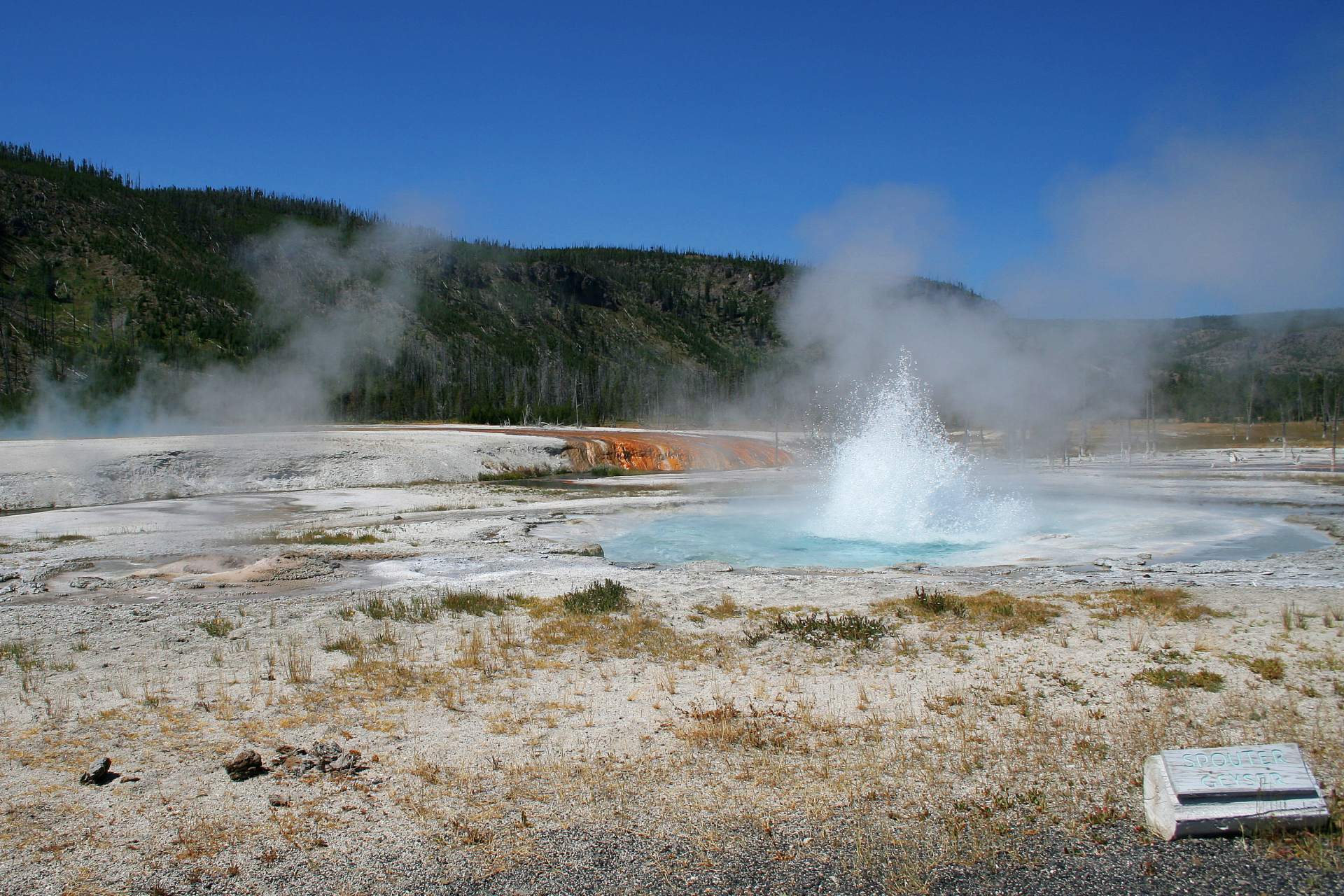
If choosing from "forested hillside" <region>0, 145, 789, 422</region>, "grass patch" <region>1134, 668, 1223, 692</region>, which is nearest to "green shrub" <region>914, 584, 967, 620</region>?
"grass patch" <region>1134, 668, 1223, 692</region>

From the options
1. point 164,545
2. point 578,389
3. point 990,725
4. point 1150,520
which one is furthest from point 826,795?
point 578,389

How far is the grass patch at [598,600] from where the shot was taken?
33.4 ft

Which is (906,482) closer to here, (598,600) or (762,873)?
(598,600)

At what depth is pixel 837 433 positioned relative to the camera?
22578mm

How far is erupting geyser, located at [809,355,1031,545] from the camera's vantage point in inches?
704

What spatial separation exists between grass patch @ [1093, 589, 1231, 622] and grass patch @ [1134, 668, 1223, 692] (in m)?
2.33

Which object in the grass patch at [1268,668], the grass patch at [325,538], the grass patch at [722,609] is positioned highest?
the grass patch at [1268,668]

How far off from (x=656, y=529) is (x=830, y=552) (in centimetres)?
526

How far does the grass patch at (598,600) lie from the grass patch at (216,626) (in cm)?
413

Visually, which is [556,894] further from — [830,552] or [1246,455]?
[1246,455]

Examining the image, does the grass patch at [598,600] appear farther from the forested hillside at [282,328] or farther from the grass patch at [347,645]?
the forested hillside at [282,328]

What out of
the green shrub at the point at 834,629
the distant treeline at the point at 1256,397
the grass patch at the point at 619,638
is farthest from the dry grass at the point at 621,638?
the distant treeline at the point at 1256,397

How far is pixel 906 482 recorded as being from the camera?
1859 centimetres

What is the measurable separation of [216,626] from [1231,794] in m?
Answer: 10.1
